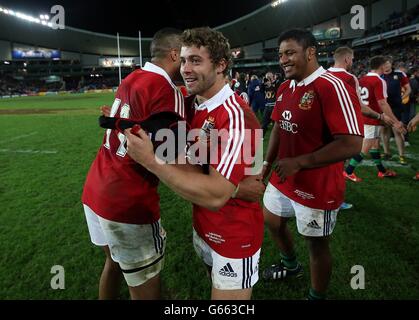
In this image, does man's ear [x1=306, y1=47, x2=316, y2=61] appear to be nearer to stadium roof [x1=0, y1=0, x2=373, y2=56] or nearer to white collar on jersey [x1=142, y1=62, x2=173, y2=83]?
white collar on jersey [x1=142, y1=62, x2=173, y2=83]

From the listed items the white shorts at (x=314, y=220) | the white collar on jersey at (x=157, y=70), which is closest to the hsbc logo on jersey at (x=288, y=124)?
the white shorts at (x=314, y=220)

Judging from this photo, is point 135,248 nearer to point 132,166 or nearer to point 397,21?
point 132,166

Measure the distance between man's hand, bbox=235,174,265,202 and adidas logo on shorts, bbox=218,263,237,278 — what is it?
1.40ft

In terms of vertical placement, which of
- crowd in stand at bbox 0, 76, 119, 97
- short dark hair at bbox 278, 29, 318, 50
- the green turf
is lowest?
the green turf

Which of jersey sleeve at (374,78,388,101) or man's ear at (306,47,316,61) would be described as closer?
man's ear at (306,47,316,61)

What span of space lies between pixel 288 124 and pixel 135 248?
5.28 ft

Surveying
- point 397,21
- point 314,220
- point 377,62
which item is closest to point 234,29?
point 397,21

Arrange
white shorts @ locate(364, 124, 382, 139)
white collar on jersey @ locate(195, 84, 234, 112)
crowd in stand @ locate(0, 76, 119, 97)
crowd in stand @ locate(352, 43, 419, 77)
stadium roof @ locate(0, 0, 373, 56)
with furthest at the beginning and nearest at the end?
1. crowd in stand @ locate(0, 76, 119, 97)
2. stadium roof @ locate(0, 0, 373, 56)
3. crowd in stand @ locate(352, 43, 419, 77)
4. white shorts @ locate(364, 124, 382, 139)
5. white collar on jersey @ locate(195, 84, 234, 112)

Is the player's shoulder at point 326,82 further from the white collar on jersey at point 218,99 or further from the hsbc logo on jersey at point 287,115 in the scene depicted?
the white collar on jersey at point 218,99

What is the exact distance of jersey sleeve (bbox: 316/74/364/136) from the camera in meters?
2.33

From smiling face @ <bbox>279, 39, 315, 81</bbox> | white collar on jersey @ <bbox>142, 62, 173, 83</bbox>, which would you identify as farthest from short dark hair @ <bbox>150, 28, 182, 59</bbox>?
smiling face @ <bbox>279, 39, 315, 81</bbox>

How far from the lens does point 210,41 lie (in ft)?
6.02

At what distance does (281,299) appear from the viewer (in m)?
3.00
